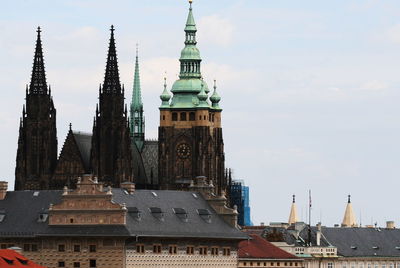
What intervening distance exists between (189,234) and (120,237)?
28.2 feet

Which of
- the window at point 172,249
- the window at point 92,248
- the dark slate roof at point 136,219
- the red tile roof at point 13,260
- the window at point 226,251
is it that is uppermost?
the dark slate roof at point 136,219

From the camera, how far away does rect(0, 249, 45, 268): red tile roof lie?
167 m

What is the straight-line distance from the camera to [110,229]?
7180 inches

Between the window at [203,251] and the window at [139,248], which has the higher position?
the window at [203,251]

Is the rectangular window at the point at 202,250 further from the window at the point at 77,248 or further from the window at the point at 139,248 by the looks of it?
the window at the point at 77,248

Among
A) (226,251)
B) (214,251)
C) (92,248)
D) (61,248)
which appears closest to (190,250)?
(214,251)

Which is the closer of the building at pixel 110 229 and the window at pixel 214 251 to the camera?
the building at pixel 110 229

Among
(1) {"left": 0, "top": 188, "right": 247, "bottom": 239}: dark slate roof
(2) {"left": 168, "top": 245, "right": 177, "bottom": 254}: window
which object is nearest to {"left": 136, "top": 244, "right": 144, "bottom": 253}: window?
(1) {"left": 0, "top": 188, "right": 247, "bottom": 239}: dark slate roof

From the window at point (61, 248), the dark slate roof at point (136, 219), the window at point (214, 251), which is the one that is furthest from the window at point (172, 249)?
the window at point (61, 248)

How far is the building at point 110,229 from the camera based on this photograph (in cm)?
18212

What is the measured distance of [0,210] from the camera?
190250mm

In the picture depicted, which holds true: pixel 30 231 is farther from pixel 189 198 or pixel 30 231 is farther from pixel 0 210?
pixel 189 198

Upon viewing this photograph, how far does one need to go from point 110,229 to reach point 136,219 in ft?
10.6

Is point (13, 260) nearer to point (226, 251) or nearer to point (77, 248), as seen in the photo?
point (77, 248)
